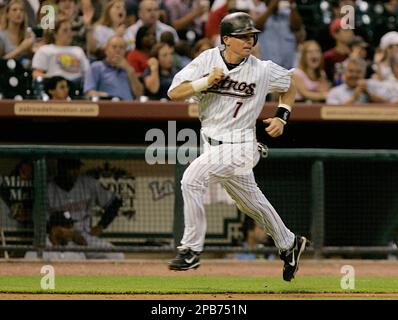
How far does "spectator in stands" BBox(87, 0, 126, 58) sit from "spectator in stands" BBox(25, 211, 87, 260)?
2007mm

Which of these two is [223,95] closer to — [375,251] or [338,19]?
[375,251]

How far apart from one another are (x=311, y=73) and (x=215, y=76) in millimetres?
4485

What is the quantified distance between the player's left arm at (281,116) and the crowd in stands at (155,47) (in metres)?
3.28

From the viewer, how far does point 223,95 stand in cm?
723

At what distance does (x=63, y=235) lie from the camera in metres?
10.1

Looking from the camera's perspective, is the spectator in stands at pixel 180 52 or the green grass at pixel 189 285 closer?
the green grass at pixel 189 285

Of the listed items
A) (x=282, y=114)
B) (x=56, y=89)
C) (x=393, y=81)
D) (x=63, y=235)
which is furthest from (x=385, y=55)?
(x=282, y=114)

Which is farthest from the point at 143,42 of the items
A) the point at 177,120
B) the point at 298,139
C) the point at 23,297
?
the point at 23,297

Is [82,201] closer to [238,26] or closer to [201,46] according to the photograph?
[201,46]

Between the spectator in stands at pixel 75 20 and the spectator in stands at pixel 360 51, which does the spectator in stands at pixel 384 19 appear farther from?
the spectator in stands at pixel 75 20

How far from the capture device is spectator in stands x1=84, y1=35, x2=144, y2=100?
1055 centimetres

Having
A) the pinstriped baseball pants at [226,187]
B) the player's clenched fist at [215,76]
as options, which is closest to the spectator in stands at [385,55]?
the pinstriped baseball pants at [226,187]

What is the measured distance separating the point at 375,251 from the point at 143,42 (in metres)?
3.34

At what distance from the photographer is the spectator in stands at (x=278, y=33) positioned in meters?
11.9
